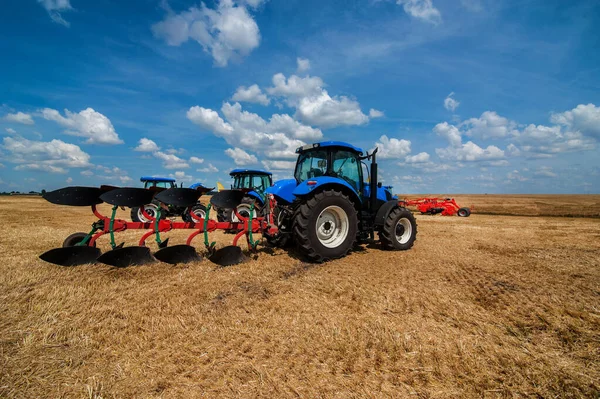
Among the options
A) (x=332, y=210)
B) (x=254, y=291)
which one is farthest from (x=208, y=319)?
(x=332, y=210)

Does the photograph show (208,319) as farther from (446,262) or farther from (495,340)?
(446,262)

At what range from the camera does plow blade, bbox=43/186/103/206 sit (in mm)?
4164

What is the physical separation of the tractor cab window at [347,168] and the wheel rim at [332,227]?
32.8 inches

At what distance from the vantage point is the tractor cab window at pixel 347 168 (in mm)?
5637

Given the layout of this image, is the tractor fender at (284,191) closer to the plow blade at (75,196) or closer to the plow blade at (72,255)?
the plow blade at (75,196)

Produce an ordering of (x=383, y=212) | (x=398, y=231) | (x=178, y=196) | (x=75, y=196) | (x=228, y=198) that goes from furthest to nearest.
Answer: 1. (x=398, y=231)
2. (x=383, y=212)
3. (x=228, y=198)
4. (x=178, y=196)
5. (x=75, y=196)

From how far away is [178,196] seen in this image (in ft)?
14.9

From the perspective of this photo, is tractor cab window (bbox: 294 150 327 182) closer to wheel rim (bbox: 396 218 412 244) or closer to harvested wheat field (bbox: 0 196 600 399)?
wheel rim (bbox: 396 218 412 244)

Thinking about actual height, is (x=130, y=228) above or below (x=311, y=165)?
below

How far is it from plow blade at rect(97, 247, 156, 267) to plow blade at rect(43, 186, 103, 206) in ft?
3.38

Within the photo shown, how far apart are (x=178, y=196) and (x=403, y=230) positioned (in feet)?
15.1

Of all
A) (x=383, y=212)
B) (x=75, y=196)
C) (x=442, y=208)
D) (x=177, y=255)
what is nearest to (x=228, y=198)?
(x=177, y=255)

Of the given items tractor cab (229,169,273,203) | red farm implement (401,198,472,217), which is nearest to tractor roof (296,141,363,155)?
tractor cab (229,169,273,203)

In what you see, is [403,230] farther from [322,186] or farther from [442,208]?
[442,208]
